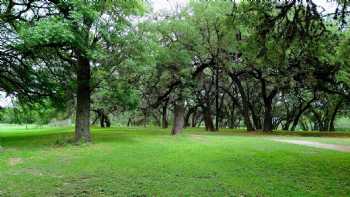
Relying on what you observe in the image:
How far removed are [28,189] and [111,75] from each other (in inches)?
375

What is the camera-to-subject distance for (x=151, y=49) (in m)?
15.4

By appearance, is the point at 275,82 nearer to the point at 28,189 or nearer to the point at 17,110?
the point at 17,110

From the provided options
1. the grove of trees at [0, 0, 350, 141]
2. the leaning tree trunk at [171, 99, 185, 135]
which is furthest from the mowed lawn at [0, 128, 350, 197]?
the leaning tree trunk at [171, 99, 185, 135]

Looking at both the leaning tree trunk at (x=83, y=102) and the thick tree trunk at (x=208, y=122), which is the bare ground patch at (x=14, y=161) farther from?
the thick tree trunk at (x=208, y=122)

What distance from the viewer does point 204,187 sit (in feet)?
19.2

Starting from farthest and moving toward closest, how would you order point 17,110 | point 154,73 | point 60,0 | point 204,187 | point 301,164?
1. point 154,73
2. point 17,110
3. point 60,0
4. point 301,164
5. point 204,187

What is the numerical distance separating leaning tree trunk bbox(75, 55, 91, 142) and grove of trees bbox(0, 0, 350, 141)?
4 cm

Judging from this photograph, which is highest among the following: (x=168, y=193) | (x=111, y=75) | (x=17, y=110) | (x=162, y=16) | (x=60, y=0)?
(x=162, y=16)

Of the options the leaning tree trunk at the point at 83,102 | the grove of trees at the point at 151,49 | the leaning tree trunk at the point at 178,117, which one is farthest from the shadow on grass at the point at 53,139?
the grove of trees at the point at 151,49

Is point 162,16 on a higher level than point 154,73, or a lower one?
higher

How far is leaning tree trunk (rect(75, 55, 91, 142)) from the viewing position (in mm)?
14445

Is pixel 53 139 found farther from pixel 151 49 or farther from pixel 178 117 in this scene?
pixel 178 117

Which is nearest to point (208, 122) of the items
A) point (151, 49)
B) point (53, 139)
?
point (151, 49)

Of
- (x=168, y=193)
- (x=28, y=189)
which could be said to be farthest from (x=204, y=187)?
(x=28, y=189)
